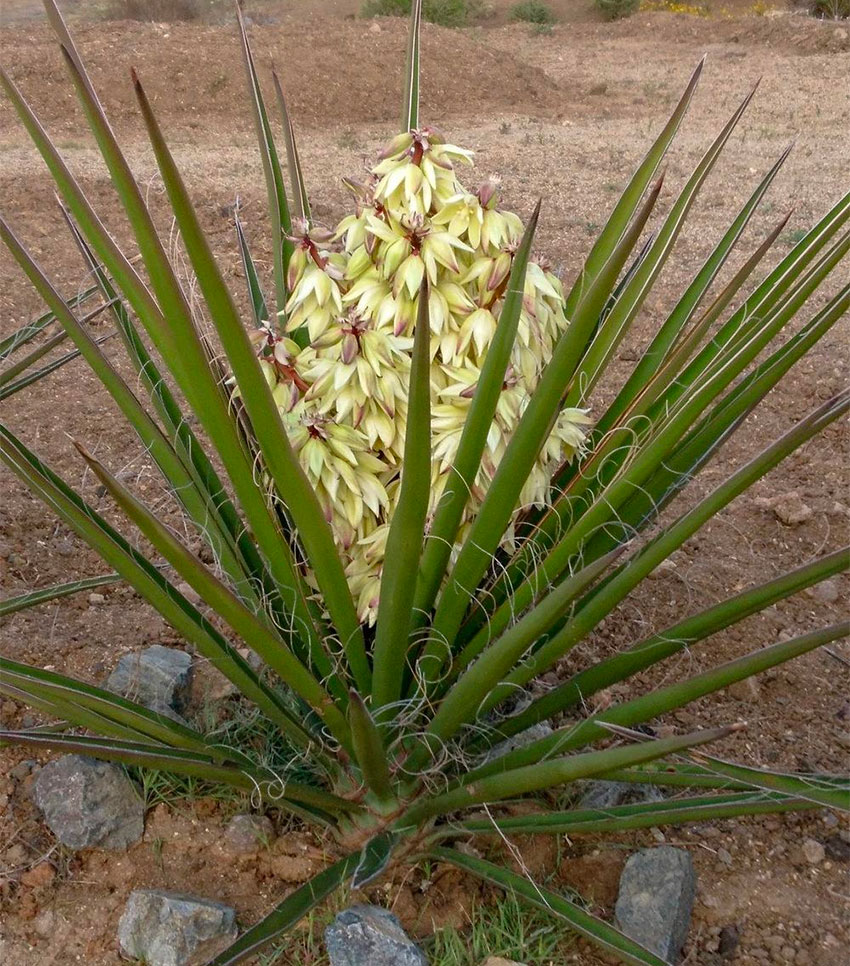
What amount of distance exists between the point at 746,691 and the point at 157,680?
1.23 metres

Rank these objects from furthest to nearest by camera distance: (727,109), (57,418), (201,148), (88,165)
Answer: (727,109), (201,148), (88,165), (57,418)

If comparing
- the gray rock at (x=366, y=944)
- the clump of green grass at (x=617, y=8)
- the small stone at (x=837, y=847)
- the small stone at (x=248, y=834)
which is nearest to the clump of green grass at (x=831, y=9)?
the clump of green grass at (x=617, y=8)

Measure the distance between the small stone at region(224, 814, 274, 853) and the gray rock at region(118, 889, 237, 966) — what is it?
14cm

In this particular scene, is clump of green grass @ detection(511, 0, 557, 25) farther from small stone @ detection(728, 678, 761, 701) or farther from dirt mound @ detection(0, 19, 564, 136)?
small stone @ detection(728, 678, 761, 701)

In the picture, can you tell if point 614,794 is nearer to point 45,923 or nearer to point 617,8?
point 45,923

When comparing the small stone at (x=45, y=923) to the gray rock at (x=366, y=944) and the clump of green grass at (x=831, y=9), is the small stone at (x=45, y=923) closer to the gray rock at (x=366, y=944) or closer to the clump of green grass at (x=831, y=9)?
the gray rock at (x=366, y=944)

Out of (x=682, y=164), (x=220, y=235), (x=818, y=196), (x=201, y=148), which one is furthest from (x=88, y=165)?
(x=818, y=196)

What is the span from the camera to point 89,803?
1673mm

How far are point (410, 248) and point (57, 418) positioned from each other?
213cm

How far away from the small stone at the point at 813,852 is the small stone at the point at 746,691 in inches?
15.9

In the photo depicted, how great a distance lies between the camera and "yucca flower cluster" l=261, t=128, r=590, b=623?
1.35 meters

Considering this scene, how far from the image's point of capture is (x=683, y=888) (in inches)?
62.9

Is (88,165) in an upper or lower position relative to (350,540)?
lower

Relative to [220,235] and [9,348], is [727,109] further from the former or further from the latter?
[9,348]
